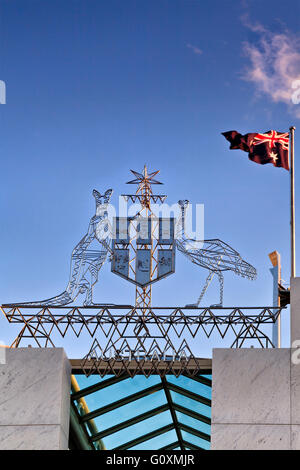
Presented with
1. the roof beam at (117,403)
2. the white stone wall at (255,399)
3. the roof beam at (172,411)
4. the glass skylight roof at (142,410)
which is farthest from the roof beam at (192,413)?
the white stone wall at (255,399)

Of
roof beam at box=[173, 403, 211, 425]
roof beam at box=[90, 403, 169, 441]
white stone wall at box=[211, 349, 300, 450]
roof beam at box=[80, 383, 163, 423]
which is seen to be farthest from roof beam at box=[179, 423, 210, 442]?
white stone wall at box=[211, 349, 300, 450]

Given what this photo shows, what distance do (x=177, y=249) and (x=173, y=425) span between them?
6.54m

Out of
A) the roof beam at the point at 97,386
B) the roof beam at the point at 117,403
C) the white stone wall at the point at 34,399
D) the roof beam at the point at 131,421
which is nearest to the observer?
the white stone wall at the point at 34,399

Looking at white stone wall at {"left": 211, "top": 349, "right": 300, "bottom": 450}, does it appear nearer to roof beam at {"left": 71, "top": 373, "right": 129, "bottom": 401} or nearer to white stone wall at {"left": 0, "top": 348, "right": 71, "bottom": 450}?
roof beam at {"left": 71, "top": 373, "right": 129, "bottom": 401}

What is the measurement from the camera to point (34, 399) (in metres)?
20.5

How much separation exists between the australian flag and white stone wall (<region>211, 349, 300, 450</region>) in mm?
5401

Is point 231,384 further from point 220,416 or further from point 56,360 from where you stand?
point 56,360

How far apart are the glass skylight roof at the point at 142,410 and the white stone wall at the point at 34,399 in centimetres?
161

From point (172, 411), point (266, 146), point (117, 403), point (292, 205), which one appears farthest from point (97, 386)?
point (266, 146)

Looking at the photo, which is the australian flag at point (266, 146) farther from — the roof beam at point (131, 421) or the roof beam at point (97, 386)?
the roof beam at point (131, 421)

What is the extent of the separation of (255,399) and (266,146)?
22.7ft

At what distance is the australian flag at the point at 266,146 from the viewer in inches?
907

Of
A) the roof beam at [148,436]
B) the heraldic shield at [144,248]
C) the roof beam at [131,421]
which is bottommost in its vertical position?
the roof beam at [148,436]
